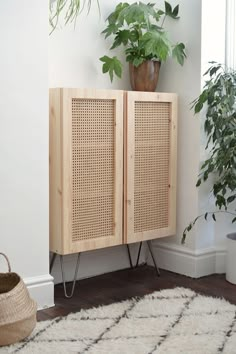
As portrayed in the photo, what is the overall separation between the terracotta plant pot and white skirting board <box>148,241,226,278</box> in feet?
3.51

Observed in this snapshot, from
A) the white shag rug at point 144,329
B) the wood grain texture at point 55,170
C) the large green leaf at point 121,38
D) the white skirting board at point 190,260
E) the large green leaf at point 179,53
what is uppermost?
the large green leaf at point 121,38

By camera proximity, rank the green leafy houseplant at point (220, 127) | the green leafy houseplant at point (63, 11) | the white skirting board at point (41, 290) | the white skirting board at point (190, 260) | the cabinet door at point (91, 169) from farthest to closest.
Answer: the white skirting board at point (190, 260) < the green leafy houseplant at point (220, 127) < the green leafy houseplant at point (63, 11) < the cabinet door at point (91, 169) < the white skirting board at point (41, 290)

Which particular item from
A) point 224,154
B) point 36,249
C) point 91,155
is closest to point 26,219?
point 36,249

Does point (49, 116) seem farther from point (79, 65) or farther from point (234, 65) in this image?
point (234, 65)

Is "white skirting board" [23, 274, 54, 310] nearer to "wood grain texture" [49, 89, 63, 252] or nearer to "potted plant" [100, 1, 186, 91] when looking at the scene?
"wood grain texture" [49, 89, 63, 252]

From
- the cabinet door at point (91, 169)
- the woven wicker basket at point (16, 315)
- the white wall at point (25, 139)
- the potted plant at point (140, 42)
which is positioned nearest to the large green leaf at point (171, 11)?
the potted plant at point (140, 42)

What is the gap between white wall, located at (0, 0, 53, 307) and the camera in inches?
106

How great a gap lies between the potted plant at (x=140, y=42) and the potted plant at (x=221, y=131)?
0.31m

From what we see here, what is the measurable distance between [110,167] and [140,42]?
81cm

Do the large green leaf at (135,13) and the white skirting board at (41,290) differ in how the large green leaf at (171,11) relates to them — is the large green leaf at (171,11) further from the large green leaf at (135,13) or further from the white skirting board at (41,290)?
the white skirting board at (41,290)

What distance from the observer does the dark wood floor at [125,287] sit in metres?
2.95

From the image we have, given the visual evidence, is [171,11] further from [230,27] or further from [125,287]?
[125,287]

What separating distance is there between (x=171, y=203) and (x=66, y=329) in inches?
49.9

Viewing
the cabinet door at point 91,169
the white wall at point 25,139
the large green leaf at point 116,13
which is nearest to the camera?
the white wall at point 25,139
